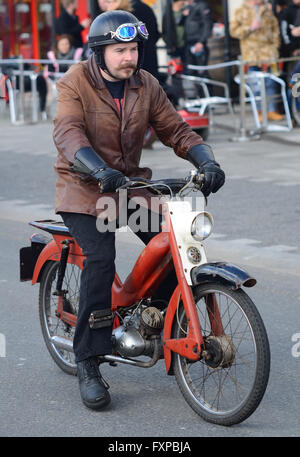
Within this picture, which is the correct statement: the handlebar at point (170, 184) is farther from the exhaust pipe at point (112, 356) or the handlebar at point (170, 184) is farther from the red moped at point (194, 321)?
the exhaust pipe at point (112, 356)

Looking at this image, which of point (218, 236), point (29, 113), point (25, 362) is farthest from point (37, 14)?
point (25, 362)

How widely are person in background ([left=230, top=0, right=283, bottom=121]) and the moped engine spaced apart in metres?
11.4

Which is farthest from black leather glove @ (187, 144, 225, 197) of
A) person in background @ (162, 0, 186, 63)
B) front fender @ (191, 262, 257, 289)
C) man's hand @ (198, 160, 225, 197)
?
person in background @ (162, 0, 186, 63)

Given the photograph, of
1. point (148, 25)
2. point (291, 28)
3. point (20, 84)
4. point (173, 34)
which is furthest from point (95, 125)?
point (173, 34)

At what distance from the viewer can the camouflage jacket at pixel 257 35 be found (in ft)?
52.2

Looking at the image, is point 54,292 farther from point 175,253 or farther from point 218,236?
point 218,236

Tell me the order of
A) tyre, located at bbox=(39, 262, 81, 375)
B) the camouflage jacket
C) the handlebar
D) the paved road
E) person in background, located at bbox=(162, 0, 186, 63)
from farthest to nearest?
person in background, located at bbox=(162, 0, 186, 63)
the camouflage jacket
tyre, located at bbox=(39, 262, 81, 375)
the paved road
the handlebar

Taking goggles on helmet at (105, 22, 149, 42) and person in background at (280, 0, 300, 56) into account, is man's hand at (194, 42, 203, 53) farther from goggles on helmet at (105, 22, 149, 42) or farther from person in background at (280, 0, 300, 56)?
goggles on helmet at (105, 22, 149, 42)

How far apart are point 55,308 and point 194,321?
4.20 ft

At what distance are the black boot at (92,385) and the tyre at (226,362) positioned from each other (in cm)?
37

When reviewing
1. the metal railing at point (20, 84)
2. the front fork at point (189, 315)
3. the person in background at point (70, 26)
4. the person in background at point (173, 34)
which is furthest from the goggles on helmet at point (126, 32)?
the person in background at point (173, 34)

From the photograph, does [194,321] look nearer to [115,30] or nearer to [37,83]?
[115,30]

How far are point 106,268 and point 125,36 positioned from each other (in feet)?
3.47

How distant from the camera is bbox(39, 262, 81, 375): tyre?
5.38 m
